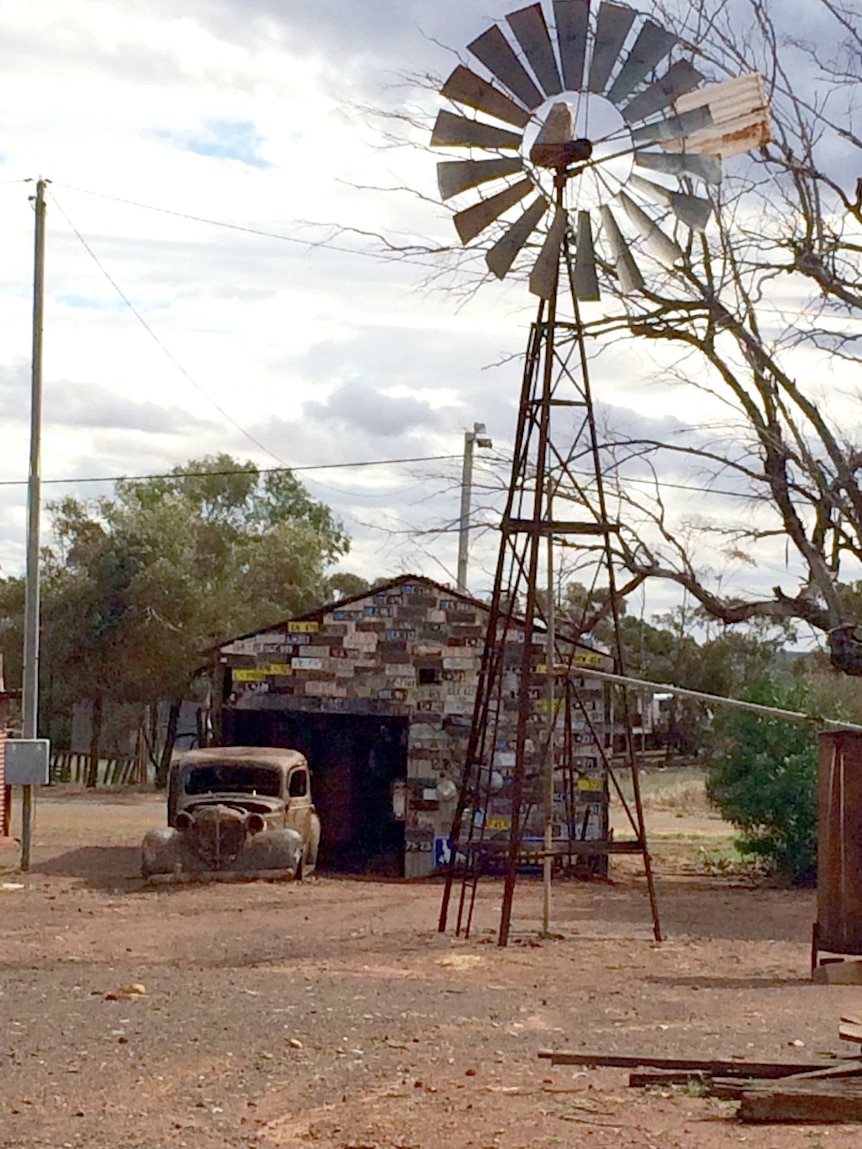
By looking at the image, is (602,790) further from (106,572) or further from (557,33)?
(106,572)

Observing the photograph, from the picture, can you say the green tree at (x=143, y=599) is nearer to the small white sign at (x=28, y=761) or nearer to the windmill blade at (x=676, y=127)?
the small white sign at (x=28, y=761)

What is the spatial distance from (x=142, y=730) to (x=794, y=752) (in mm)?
26057

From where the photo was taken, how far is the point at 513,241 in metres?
15.2

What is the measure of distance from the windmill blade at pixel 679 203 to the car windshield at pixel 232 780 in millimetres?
9680

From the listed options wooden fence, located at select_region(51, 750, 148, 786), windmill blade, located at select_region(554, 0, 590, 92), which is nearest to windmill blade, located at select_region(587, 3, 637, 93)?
windmill blade, located at select_region(554, 0, 590, 92)

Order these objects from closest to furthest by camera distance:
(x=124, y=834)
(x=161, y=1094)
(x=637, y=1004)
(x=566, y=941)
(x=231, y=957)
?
(x=161, y=1094) < (x=637, y=1004) < (x=231, y=957) < (x=566, y=941) < (x=124, y=834)

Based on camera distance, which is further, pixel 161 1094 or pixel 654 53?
pixel 654 53

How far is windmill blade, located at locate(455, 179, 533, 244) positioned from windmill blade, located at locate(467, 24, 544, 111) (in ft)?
2.56

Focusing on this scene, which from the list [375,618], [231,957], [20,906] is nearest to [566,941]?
[231,957]

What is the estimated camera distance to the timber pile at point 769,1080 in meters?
7.41

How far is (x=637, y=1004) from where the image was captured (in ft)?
37.4

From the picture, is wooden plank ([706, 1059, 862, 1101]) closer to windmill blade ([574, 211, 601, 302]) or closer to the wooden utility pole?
windmill blade ([574, 211, 601, 302])

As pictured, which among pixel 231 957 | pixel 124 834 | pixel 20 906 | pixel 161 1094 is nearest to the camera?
pixel 161 1094

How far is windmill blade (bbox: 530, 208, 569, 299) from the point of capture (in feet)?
49.4
